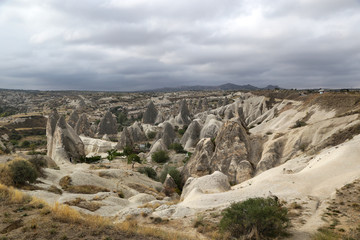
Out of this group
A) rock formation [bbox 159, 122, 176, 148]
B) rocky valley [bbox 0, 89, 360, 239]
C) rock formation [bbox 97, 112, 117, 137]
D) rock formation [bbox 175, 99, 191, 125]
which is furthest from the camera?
rock formation [bbox 175, 99, 191, 125]

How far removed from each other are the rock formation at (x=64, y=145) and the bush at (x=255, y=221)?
28218mm

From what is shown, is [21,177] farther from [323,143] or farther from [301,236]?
[323,143]

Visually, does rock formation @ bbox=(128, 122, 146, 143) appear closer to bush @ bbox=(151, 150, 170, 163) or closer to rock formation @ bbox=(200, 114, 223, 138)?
rock formation @ bbox=(200, 114, 223, 138)

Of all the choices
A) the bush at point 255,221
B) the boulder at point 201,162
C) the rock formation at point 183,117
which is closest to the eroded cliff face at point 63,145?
the boulder at point 201,162

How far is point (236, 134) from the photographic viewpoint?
28.8 metres

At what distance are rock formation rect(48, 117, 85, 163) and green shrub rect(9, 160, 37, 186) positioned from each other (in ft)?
52.9

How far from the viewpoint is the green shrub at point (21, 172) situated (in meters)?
16.0

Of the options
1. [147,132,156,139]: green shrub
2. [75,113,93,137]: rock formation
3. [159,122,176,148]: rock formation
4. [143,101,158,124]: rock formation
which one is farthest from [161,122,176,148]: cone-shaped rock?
[143,101,158,124]: rock formation

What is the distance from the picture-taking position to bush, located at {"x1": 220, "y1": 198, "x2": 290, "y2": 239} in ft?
30.5

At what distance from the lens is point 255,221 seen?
30.5 feet

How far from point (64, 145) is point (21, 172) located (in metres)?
17.9

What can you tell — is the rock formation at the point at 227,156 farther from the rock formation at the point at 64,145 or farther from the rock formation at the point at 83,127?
the rock formation at the point at 83,127

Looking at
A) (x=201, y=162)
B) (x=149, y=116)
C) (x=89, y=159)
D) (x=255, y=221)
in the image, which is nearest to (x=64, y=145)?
(x=89, y=159)

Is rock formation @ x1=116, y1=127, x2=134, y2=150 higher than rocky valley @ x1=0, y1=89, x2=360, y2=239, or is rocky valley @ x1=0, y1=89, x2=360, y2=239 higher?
rocky valley @ x1=0, y1=89, x2=360, y2=239
